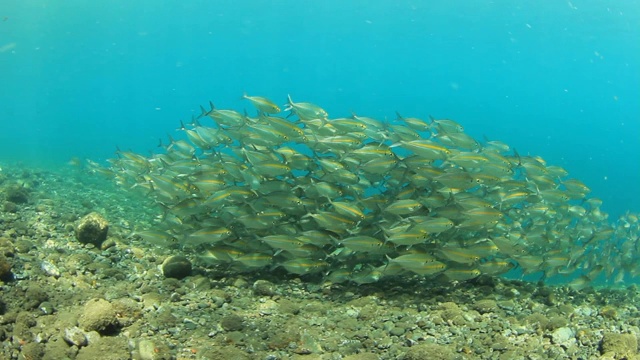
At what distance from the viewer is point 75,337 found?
397 cm

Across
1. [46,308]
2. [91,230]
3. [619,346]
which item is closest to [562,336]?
[619,346]

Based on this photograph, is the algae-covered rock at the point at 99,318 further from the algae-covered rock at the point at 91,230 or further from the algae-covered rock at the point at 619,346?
the algae-covered rock at the point at 619,346

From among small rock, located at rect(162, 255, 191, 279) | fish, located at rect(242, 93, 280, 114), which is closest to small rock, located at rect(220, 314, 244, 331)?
small rock, located at rect(162, 255, 191, 279)

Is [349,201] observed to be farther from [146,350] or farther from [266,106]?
[146,350]

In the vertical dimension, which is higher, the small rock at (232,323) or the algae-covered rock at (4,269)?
the algae-covered rock at (4,269)

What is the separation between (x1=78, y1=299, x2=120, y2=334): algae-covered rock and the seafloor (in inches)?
0.4

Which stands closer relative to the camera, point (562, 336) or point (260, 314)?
point (562, 336)

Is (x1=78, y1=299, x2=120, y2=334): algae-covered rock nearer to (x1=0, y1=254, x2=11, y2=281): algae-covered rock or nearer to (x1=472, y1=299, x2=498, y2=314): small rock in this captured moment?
(x1=0, y1=254, x2=11, y2=281): algae-covered rock

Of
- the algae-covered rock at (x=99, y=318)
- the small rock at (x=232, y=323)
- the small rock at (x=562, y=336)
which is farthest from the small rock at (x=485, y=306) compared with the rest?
the algae-covered rock at (x=99, y=318)

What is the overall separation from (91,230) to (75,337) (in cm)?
352

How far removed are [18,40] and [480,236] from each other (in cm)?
8734

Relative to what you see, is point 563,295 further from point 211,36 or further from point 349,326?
point 211,36

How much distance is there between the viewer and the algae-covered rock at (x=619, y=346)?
4.36m

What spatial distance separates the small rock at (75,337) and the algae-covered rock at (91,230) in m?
3.38
